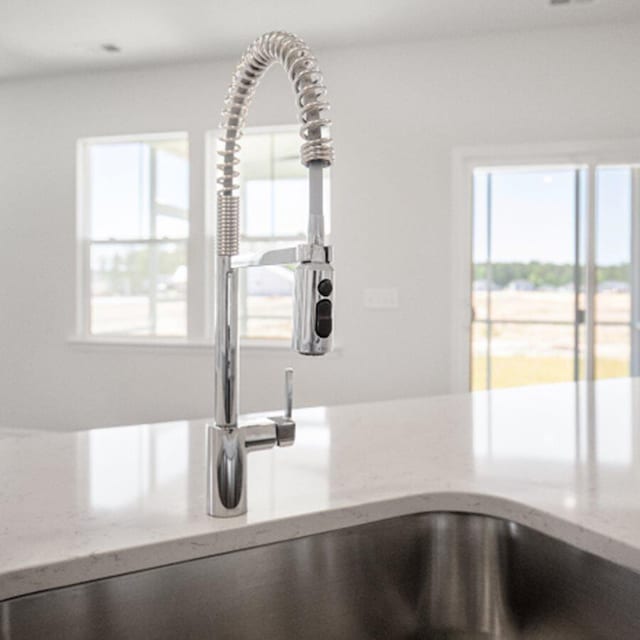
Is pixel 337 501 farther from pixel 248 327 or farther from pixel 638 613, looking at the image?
pixel 248 327

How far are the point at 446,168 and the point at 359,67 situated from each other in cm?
90

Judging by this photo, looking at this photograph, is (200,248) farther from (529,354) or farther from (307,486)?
(307,486)

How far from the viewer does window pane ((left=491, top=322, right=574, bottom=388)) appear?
13.7 feet

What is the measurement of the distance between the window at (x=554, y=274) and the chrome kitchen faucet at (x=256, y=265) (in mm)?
3687

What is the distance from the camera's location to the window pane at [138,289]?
4.73m

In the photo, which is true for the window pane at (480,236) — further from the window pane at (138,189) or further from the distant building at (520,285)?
the window pane at (138,189)

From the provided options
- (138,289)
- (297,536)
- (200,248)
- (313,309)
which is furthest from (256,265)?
(138,289)

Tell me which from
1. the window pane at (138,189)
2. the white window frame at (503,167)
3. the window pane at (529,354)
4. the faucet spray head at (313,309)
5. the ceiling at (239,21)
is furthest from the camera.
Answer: the window pane at (138,189)

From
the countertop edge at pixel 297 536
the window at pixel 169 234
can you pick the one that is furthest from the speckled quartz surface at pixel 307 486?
the window at pixel 169 234

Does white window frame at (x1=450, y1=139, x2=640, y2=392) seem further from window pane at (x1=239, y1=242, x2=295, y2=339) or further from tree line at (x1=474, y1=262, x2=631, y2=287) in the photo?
window pane at (x1=239, y1=242, x2=295, y2=339)

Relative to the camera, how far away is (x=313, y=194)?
0.56m

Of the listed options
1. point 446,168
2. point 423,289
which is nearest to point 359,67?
point 446,168

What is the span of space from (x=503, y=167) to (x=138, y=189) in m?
2.62

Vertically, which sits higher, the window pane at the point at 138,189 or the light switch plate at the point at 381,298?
the window pane at the point at 138,189
